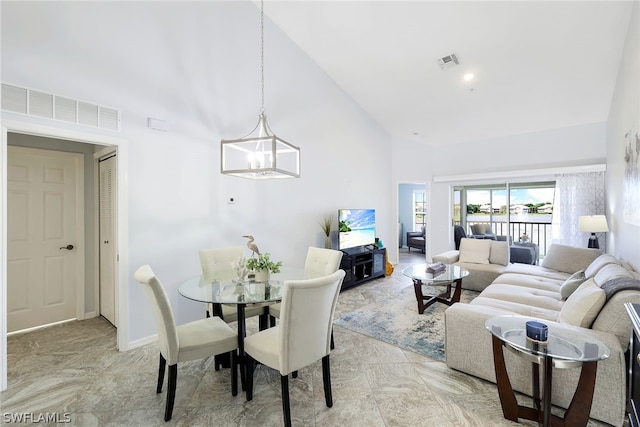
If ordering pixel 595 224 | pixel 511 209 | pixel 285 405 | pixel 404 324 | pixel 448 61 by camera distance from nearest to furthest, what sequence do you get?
pixel 285 405 < pixel 404 324 < pixel 448 61 < pixel 595 224 < pixel 511 209

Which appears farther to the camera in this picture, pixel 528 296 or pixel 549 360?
pixel 528 296

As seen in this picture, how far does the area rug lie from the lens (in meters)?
2.80

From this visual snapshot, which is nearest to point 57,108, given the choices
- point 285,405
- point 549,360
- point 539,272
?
point 285,405

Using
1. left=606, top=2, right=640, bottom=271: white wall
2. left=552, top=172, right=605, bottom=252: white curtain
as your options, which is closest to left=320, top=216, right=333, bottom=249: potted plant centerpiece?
left=606, top=2, right=640, bottom=271: white wall

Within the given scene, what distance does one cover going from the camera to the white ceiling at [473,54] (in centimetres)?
308

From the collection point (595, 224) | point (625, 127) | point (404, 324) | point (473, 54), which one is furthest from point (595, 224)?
point (404, 324)

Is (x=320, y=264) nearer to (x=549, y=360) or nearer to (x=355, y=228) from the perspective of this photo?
(x=549, y=360)

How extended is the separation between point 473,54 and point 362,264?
11.4ft

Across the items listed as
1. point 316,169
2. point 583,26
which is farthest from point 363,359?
point 583,26

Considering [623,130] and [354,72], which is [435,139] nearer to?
[354,72]

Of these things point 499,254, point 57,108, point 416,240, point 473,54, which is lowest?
point 416,240

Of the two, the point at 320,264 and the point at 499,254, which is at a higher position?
the point at 320,264

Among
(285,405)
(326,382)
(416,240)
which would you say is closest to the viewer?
(285,405)

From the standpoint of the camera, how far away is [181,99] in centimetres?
314
